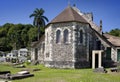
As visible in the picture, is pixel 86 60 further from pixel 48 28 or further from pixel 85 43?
pixel 48 28

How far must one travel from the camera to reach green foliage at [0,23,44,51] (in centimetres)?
8369

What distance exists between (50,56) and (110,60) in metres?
10.1

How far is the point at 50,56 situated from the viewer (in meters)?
33.2

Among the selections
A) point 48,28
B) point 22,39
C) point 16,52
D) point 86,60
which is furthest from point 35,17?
point 86,60

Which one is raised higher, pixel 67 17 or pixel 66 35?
pixel 67 17

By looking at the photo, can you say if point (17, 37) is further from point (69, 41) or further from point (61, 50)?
point (69, 41)

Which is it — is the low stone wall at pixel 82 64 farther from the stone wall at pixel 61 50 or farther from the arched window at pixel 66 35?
the arched window at pixel 66 35

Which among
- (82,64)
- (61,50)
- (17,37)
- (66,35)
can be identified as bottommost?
(82,64)

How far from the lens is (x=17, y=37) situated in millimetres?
88875

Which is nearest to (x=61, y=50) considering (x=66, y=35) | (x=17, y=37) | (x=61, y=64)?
(x=61, y=64)

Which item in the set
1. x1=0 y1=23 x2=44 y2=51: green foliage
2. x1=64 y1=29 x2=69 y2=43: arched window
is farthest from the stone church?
x1=0 y1=23 x2=44 y2=51: green foliage

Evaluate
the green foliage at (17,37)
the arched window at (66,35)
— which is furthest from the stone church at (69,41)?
the green foliage at (17,37)

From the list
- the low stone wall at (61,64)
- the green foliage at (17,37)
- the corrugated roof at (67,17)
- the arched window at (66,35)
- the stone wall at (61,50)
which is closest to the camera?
the low stone wall at (61,64)

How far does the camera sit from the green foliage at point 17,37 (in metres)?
83.7
